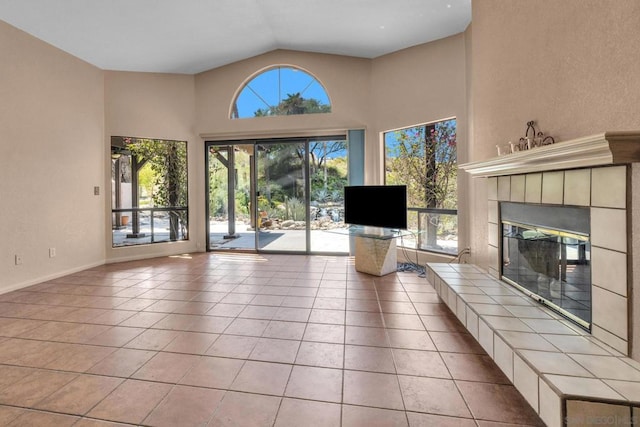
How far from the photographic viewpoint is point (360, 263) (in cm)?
440

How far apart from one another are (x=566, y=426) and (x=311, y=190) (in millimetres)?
4680

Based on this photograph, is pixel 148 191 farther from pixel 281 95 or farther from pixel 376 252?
pixel 376 252

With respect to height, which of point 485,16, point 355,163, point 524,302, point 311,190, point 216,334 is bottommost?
point 216,334

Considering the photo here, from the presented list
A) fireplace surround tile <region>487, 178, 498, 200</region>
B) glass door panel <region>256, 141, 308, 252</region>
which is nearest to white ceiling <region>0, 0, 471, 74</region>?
glass door panel <region>256, 141, 308, 252</region>

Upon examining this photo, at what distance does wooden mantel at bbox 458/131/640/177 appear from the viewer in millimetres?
1348

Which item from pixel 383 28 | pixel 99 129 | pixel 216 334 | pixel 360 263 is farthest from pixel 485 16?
pixel 99 129

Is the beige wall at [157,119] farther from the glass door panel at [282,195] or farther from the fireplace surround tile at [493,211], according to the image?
the fireplace surround tile at [493,211]

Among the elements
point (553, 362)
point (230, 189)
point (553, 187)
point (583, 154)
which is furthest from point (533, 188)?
point (230, 189)

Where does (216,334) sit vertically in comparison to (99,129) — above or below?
below

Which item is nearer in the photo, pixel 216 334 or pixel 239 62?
pixel 216 334

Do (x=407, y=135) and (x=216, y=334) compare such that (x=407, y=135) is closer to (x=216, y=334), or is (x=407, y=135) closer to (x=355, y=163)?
(x=355, y=163)

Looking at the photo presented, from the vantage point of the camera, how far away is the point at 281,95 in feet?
18.0

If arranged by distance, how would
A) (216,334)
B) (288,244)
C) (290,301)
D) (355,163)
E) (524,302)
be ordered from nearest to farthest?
(524,302) < (216,334) < (290,301) < (355,163) < (288,244)

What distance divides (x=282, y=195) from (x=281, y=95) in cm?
179
